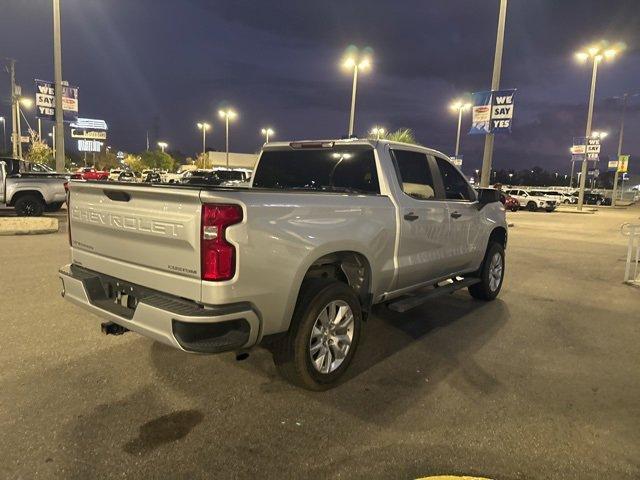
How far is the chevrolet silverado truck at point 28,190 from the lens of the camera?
47.0 feet

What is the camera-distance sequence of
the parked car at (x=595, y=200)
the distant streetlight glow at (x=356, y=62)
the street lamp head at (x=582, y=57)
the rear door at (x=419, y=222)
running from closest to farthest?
the rear door at (x=419, y=222) → the distant streetlight glow at (x=356, y=62) → the street lamp head at (x=582, y=57) → the parked car at (x=595, y=200)

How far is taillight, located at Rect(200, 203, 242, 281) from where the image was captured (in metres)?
2.99

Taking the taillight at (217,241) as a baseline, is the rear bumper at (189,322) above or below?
below

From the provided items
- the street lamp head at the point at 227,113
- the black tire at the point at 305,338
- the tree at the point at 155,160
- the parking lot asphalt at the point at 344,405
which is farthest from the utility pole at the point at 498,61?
the tree at the point at 155,160

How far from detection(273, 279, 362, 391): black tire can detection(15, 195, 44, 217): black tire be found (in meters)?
14.0

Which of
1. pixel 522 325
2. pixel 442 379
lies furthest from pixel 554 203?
pixel 442 379

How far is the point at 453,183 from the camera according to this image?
592 cm

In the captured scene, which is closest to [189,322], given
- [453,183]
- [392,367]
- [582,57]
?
[392,367]

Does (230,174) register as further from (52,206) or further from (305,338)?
(305,338)

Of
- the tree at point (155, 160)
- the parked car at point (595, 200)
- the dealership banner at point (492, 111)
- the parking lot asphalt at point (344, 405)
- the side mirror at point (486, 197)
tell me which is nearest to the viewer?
the parking lot asphalt at point (344, 405)

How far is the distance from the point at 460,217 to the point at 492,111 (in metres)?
11.6

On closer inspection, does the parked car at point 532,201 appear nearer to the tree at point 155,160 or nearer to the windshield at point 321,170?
the windshield at point 321,170

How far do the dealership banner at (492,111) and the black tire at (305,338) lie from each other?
13603mm

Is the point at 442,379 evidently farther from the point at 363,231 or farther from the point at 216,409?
the point at 216,409
